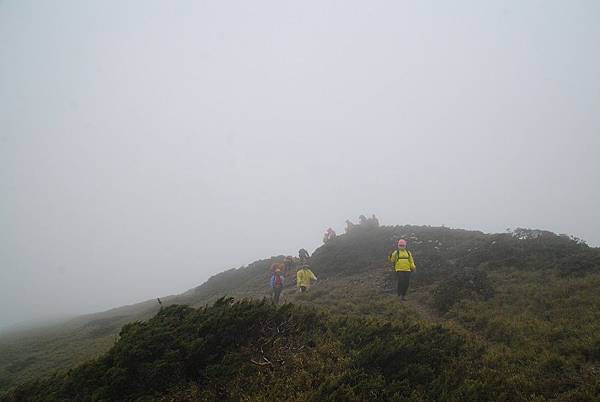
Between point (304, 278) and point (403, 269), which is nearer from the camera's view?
point (403, 269)

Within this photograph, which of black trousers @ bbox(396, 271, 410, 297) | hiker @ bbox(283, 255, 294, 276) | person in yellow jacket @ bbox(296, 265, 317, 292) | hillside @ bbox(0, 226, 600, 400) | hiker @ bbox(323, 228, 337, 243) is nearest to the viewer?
hillside @ bbox(0, 226, 600, 400)

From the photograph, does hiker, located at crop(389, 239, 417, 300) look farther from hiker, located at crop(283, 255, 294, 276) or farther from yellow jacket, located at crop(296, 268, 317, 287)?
hiker, located at crop(283, 255, 294, 276)

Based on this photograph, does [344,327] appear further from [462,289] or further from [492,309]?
[462,289]

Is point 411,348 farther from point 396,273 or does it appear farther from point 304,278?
point 304,278

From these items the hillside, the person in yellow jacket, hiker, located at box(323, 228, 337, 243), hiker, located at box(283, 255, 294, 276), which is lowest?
the hillside

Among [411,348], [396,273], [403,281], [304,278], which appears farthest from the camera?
[304,278]

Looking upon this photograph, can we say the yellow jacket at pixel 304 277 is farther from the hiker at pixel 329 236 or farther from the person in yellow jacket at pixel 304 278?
the hiker at pixel 329 236

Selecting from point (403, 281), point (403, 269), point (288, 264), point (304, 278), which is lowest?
point (403, 281)

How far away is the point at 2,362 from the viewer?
55.9 feet

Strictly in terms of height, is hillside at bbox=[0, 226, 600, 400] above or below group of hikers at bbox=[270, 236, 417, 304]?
below

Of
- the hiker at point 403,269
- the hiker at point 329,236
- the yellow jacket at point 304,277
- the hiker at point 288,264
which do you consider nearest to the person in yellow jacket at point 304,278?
the yellow jacket at point 304,277

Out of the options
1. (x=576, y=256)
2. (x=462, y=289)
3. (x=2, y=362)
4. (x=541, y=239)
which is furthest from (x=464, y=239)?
(x=2, y=362)

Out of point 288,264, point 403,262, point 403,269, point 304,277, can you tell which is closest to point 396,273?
point 403,269

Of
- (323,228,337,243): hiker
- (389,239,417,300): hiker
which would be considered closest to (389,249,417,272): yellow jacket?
(389,239,417,300): hiker
